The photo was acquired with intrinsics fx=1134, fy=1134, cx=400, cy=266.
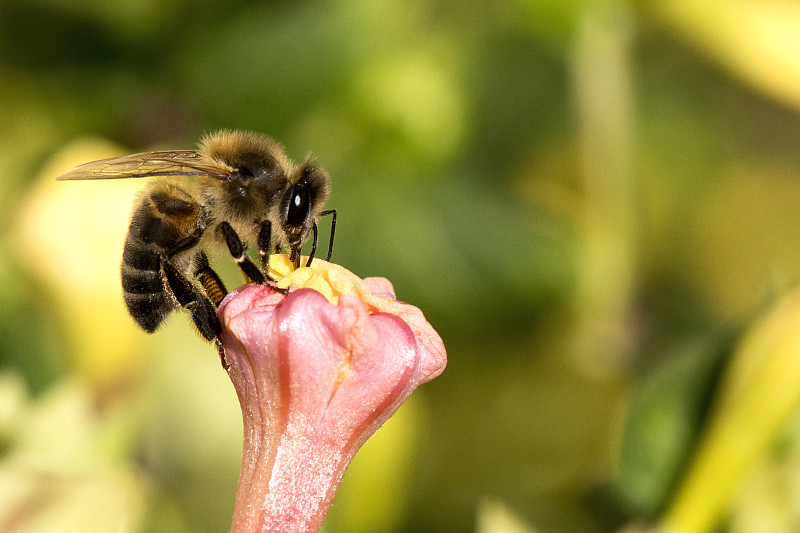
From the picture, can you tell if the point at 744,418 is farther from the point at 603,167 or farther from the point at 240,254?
the point at 603,167

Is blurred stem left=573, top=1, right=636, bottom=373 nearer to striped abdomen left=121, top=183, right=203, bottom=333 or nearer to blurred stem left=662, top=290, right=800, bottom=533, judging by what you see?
blurred stem left=662, top=290, right=800, bottom=533

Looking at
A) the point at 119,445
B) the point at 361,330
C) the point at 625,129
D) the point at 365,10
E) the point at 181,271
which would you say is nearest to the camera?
the point at 361,330

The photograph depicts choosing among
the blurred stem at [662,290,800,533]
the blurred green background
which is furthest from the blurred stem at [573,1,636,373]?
the blurred stem at [662,290,800,533]

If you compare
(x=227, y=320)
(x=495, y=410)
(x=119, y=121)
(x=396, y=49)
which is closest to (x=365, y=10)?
(x=396, y=49)

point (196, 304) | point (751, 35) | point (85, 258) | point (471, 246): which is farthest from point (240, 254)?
point (751, 35)

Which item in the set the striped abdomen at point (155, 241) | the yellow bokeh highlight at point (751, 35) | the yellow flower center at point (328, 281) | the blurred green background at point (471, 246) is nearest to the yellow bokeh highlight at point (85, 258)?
the blurred green background at point (471, 246)

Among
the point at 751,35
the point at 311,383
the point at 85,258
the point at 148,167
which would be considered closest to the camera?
the point at 311,383

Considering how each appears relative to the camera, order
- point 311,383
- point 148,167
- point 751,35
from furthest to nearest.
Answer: point 751,35
point 148,167
point 311,383

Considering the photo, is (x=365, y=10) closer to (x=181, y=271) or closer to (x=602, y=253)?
(x=602, y=253)
